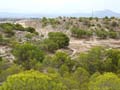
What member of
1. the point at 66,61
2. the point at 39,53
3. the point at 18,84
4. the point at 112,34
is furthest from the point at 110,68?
the point at 112,34

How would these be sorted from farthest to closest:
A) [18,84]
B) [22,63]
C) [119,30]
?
[119,30] < [22,63] < [18,84]

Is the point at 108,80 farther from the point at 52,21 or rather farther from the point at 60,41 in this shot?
the point at 52,21

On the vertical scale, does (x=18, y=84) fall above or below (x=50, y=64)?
above

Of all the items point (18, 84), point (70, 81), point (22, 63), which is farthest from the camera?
point (22, 63)

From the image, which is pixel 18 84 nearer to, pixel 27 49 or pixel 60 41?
pixel 27 49

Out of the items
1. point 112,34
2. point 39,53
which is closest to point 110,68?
point 39,53

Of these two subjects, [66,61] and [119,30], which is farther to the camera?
[119,30]
